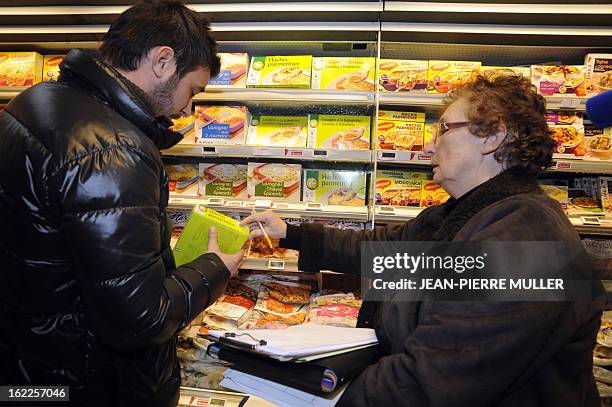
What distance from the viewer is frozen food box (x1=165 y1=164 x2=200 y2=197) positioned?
10.00ft

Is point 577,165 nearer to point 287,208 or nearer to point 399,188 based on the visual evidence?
point 399,188

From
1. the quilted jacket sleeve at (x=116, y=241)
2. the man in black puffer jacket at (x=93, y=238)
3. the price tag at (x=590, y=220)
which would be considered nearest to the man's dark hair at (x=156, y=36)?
the man in black puffer jacket at (x=93, y=238)

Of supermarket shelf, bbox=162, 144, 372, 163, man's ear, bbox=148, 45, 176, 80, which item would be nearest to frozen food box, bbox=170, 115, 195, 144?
supermarket shelf, bbox=162, 144, 372, 163

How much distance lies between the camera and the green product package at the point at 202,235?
1669mm

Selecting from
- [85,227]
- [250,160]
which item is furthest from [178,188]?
[85,227]

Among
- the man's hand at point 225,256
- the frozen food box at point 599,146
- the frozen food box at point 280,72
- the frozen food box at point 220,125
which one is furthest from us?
the frozen food box at point 220,125

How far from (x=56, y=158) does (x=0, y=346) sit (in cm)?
67

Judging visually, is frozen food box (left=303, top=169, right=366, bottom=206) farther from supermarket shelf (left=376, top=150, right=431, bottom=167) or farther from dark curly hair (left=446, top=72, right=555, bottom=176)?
dark curly hair (left=446, top=72, right=555, bottom=176)

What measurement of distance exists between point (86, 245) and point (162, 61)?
2.28 feet

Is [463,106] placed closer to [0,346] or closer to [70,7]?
[0,346]

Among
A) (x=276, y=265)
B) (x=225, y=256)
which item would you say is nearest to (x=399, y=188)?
(x=276, y=265)

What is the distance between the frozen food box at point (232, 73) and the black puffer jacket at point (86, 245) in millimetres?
1599

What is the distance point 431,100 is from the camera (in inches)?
102

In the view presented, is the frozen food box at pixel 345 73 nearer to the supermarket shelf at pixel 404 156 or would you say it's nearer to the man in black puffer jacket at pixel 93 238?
the supermarket shelf at pixel 404 156
